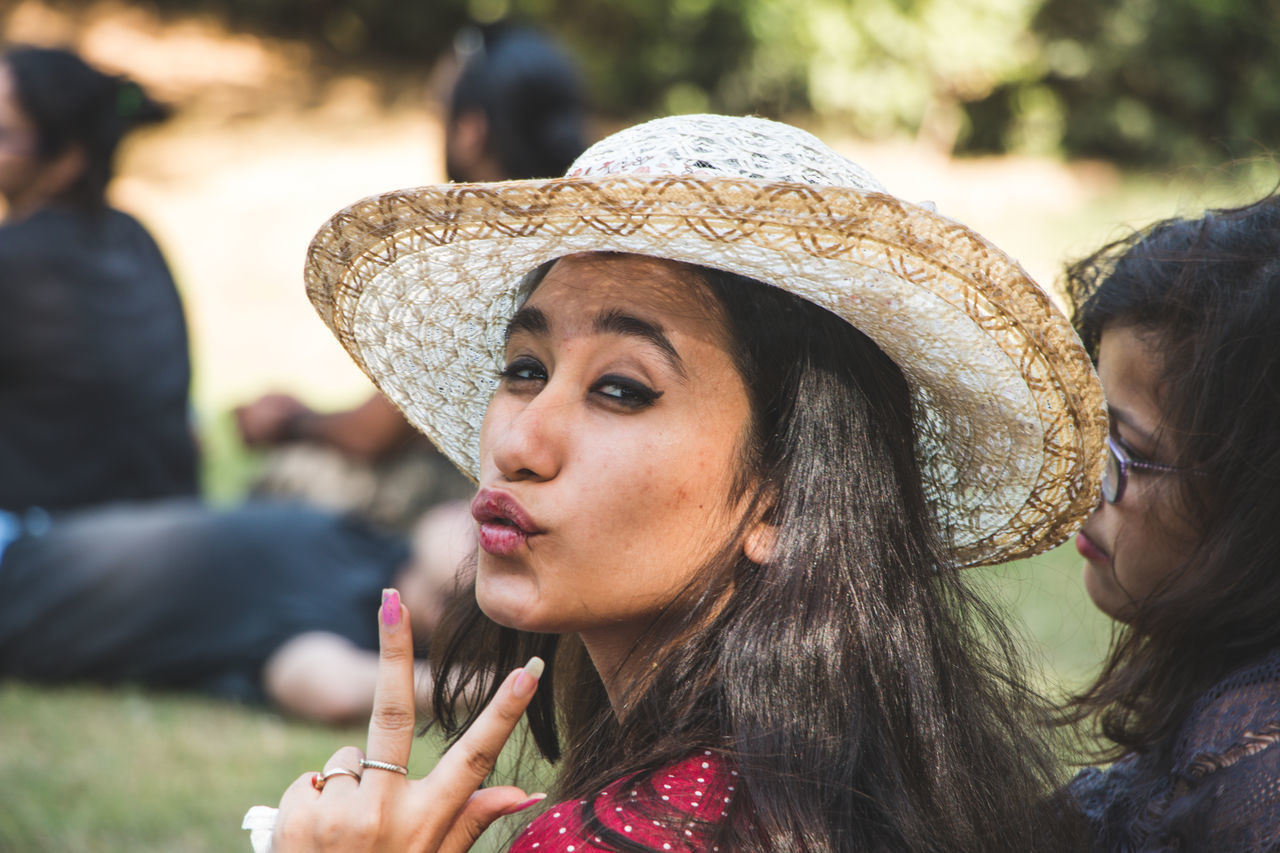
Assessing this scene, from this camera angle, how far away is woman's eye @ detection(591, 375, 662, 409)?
1.71 metres

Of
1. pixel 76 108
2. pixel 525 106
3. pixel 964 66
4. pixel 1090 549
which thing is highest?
pixel 964 66

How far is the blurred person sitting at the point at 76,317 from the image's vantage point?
505cm

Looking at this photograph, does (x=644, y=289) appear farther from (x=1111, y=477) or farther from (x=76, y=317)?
(x=76, y=317)

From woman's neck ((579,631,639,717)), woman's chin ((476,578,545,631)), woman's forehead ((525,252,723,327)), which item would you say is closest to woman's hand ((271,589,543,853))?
woman's chin ((476,578,545,631))

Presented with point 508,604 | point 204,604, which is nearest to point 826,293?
point 508,604

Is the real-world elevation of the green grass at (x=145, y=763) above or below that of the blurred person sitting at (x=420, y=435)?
below

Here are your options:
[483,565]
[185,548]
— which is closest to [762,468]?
[483,565]

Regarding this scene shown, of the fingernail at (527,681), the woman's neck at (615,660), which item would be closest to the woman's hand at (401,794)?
the fingernail at (527,681)

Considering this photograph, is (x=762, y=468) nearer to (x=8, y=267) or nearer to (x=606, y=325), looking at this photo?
(x=606, y=325)

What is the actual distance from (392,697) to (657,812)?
0.37 metres

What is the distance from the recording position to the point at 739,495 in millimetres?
1735

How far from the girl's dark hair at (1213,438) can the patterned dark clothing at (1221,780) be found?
9 centimetres

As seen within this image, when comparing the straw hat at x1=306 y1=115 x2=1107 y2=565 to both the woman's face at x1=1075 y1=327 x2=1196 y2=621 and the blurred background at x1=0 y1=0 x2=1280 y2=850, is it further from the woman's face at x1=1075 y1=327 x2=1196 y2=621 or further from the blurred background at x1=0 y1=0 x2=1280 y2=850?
the blurred background at x1=0 y1=0 x2=1280 y2=850

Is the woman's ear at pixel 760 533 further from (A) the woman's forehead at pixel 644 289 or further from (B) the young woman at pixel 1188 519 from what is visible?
(B) the young woman at pixel 1188 519
